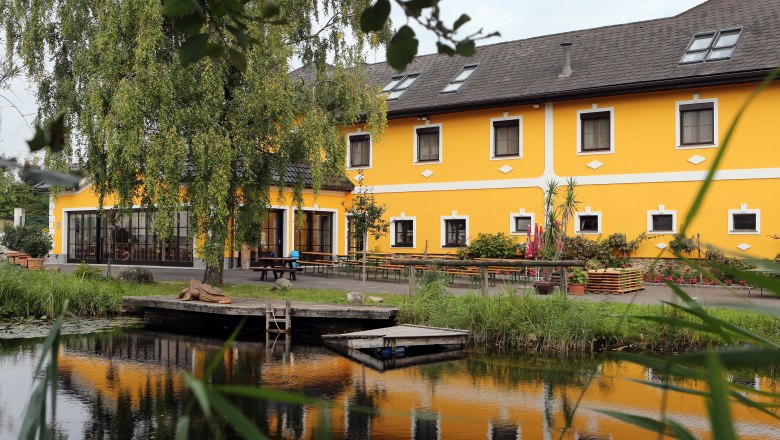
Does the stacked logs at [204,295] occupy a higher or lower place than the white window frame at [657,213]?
lower

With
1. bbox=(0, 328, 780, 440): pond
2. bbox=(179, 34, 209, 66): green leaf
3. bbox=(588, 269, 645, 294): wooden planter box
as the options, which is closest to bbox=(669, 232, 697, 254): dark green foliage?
bbox=(179, 34, 209, 66): green leaf

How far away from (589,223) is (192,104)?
35.6ft

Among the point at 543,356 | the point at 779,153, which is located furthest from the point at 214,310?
the point at 779,153

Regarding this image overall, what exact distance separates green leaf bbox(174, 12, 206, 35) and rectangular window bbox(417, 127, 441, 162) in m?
20.6

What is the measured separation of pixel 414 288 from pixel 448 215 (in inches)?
355

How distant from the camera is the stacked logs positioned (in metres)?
13.5

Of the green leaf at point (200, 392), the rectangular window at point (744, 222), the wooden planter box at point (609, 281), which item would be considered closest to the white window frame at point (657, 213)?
the rectangular window at point (744, 222)

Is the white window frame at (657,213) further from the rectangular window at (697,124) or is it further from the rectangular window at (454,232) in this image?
the rectangular window at (454,232)

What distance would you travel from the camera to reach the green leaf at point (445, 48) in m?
1.77

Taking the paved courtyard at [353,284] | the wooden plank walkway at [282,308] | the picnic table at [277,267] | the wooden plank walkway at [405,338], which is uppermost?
the picnic table at [277,267]

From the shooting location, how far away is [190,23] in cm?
193

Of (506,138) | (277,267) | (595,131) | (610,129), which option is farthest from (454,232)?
(277,267)

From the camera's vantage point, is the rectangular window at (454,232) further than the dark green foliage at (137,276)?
Yes

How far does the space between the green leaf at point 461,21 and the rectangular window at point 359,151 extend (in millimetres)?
22041
